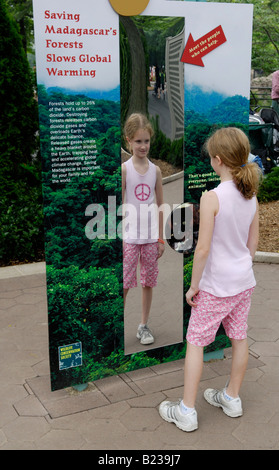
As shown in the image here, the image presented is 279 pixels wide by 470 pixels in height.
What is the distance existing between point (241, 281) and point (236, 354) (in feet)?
1.61

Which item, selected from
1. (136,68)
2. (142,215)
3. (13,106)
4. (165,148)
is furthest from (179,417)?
(13,106)

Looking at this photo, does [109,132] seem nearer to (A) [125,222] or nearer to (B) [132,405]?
(A) [125,222]

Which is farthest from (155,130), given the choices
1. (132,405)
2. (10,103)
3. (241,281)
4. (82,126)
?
(10,103)

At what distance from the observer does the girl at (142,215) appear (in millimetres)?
3135

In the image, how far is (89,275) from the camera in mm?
3215

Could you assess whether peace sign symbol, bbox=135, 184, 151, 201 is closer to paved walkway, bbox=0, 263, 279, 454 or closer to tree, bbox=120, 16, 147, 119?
tree, bbox=120, 16, 147, 119

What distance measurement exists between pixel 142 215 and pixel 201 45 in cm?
114

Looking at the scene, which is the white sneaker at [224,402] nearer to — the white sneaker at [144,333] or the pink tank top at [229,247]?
the white sneaker at [144,333]

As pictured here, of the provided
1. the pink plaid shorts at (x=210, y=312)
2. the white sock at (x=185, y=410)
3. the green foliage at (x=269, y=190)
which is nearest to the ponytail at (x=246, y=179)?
the pink plaid shorts at (x=210, y=312)

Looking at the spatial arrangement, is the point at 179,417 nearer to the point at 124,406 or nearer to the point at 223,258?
the point at 124,406

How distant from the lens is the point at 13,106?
20.4 feet

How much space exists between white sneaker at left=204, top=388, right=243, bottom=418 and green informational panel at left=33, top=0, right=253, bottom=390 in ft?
1.73

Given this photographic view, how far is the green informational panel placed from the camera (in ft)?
9.31
